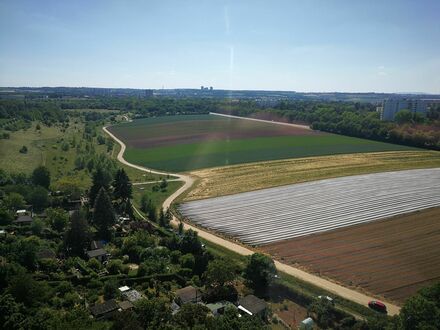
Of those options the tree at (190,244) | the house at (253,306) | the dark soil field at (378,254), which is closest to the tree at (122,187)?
the tree at (190,244)

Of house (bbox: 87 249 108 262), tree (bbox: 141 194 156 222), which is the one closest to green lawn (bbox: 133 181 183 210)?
tree (bbox: 141 194 156 222)

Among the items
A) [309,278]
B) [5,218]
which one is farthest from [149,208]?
[309,278]

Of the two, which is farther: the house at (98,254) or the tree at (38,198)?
the tree at (38,198)

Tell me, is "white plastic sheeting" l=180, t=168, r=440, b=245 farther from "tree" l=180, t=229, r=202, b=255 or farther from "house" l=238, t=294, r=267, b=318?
"house" l=238, t=294, r=267, b=318

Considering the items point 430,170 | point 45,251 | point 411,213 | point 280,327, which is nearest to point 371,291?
point 280,327

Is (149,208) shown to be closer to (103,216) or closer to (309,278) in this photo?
(103,216)

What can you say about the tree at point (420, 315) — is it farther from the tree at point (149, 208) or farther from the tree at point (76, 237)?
the tree at point (149, 208)
